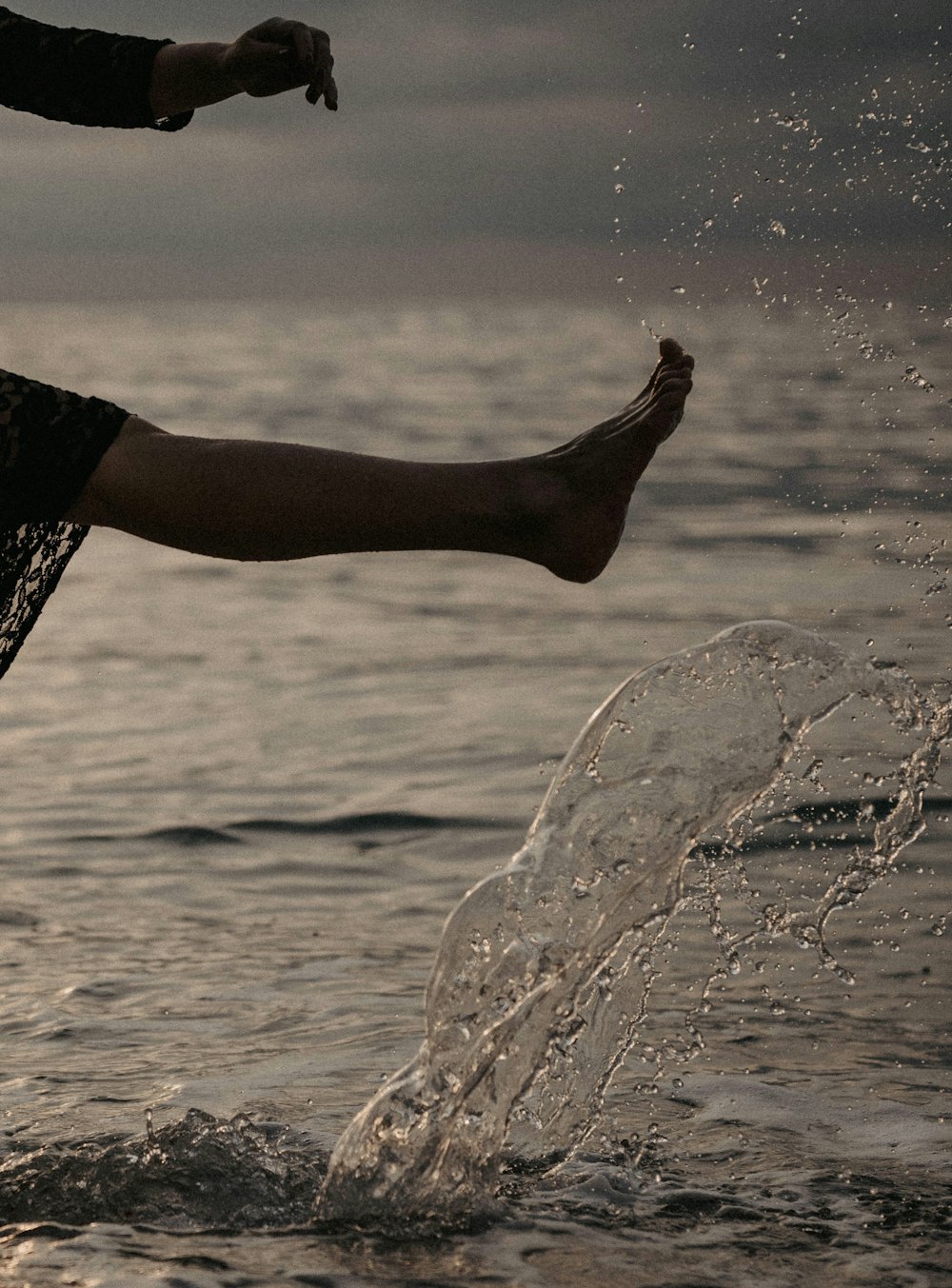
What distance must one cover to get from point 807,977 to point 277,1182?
157 centimetres

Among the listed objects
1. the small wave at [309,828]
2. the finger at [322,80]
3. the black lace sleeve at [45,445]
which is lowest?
the small wave at [309,828]

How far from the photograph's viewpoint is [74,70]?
325cm

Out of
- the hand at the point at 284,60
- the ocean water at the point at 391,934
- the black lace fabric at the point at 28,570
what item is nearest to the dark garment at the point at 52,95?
the black lace fabric at the point at 28,570

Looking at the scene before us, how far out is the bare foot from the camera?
9.74ft

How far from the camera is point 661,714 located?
3504 millimetres

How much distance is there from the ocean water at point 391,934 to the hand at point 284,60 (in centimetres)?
130

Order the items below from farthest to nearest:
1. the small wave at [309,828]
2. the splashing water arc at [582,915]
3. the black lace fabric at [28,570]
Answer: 1. the small wave at [309,828]
2. the black lace fabric at [28,570]
3. the splashing water arc at [582,915]

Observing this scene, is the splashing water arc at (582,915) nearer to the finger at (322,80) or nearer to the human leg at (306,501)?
the human leg at (306,501)

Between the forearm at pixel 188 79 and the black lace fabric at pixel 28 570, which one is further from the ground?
the forearm at pixel 188 79

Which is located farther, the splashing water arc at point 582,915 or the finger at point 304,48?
the splashing water arc at point 582,915

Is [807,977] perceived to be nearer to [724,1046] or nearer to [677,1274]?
[724,1046]

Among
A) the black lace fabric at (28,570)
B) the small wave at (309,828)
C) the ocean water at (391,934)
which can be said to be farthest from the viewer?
the small wave at (309,828)

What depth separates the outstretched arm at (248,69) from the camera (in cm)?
Answer: 299

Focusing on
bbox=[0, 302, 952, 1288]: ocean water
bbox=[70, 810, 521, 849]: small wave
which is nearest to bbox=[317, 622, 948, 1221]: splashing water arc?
bbox=[0, 302, 952, 1288]: ocean water
